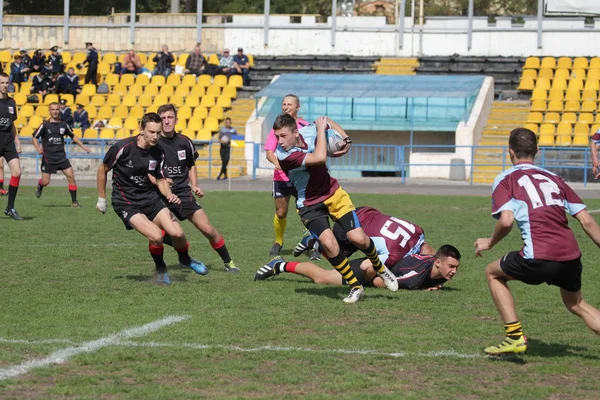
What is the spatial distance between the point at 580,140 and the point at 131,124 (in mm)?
15035

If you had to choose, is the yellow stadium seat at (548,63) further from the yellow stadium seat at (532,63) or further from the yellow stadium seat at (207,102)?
the yellow stadium seat at (207,102)

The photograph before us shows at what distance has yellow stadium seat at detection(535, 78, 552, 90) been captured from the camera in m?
32.5

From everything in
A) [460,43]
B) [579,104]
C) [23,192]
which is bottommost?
[23,192]

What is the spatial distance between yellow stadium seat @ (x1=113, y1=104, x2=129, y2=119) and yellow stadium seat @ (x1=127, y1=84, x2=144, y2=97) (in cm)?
85

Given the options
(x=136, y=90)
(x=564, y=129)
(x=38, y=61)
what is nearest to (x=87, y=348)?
(x=564, y=129)

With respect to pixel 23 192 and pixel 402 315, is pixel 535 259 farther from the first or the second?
pixel 23 192

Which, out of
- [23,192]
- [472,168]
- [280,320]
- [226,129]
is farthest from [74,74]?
[280,320]

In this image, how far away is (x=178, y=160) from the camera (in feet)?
35.9

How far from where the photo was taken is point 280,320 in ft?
25.8

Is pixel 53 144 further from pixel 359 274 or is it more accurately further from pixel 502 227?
pixel 502 227

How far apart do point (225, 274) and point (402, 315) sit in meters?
2.94

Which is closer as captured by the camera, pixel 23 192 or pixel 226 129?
pixel 23 192

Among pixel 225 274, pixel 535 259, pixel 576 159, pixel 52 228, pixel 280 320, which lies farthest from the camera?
pixel 576 159

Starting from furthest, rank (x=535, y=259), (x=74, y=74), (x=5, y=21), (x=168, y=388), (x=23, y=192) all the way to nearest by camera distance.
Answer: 1. (x=5, y=21)
2. (x=74, y=74)
3. (x=23, y=192)
4. (x=535, y=259)
5. (x=168, y=388)
